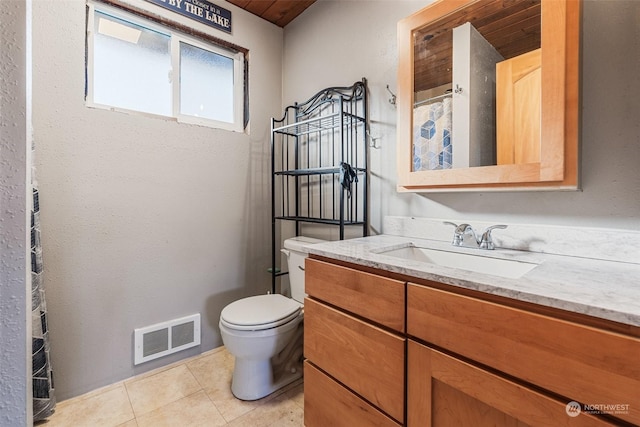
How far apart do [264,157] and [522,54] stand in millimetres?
1589

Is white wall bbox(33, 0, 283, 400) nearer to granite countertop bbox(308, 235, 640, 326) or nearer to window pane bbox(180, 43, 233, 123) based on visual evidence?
window pane bbox(180, 43, 233, 123)

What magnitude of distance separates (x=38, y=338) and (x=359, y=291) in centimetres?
145

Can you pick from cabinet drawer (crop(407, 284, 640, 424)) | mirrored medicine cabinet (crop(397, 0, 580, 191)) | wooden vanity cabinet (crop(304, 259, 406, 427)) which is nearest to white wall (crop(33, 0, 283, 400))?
wooden vanity cabinet (crop(304, 259, 406, 427))

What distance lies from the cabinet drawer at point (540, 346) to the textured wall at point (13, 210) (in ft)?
3.05

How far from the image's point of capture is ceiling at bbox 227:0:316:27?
193 centimetres

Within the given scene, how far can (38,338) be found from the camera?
1.30 meters

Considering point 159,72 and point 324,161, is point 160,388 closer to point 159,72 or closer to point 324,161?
point 324,161

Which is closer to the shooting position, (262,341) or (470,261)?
(470,261)

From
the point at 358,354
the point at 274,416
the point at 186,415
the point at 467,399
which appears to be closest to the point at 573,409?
the point at 467,399

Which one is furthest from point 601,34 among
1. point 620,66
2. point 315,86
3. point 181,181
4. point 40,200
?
point 40,200

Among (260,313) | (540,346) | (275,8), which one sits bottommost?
(260,313)

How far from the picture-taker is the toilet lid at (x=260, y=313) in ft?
4.58
